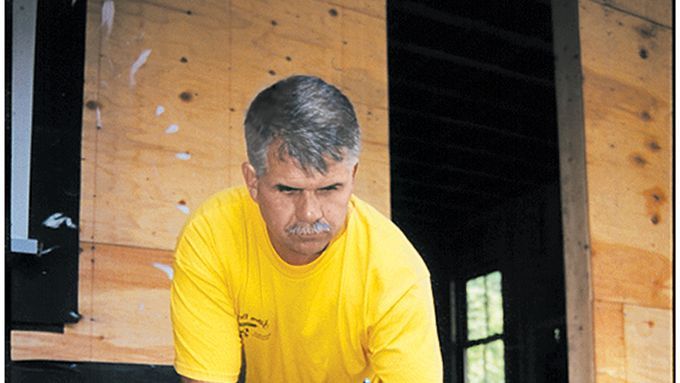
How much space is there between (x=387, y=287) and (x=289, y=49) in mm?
1427

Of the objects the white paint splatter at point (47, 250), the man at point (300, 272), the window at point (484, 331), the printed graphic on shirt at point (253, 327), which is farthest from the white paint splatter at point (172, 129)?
the window at point (484, 331)

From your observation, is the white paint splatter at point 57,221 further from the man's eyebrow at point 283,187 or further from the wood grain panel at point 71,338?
the man's eyebrow at point 283,187

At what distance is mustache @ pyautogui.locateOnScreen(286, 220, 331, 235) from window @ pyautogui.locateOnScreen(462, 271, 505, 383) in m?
7.04

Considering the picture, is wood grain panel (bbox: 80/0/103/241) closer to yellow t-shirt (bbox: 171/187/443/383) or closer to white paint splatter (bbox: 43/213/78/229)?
white paint splatter (bbox: 43/213/78/229)

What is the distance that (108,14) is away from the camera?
114 inches

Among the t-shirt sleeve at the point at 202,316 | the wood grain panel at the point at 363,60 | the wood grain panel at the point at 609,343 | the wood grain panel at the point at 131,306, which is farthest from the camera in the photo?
the wood grain panel at the point at 609,343

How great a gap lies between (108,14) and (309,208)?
4.36 ft

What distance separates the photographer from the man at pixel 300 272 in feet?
5.93

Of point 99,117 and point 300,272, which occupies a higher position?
point 99,117

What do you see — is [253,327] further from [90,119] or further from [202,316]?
[90,119]

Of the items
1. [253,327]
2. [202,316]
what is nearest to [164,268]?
[253,327]

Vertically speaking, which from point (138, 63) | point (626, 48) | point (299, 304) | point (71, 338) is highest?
point (626, 48)

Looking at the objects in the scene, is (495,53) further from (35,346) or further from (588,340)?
(35,346)

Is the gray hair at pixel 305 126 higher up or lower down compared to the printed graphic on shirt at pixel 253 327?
higher up
